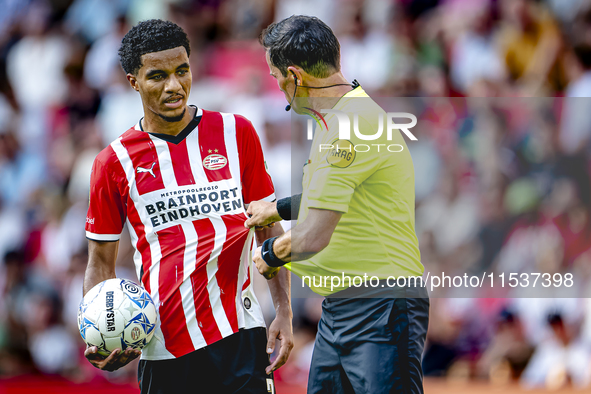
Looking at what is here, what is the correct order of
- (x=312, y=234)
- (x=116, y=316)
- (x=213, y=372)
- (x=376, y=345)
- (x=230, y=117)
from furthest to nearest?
(x=230, y=117), (x=213, y=372), (x=116, y=316), (x=376, y=345), (x=312, y=234)

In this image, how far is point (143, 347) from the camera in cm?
338

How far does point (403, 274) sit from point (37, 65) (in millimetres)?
7732

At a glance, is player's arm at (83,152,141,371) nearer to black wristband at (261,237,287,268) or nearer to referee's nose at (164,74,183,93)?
referee's nose at (164,74,183,93)

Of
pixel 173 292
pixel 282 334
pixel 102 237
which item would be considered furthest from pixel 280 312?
pixel 102 237

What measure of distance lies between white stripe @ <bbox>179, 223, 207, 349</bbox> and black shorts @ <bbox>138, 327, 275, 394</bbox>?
0.24 feet

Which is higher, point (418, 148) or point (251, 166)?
point (251, 166)

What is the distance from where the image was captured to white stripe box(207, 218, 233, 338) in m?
3.38

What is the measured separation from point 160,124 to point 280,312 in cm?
117

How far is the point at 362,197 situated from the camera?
3.13 meters

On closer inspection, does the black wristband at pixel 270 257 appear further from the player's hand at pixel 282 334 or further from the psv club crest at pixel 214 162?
the psv club crest at pixel 214 162

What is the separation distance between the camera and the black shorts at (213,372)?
3.31m

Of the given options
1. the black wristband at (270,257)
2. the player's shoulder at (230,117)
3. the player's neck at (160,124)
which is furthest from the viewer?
the player's shoulder at (230,117)

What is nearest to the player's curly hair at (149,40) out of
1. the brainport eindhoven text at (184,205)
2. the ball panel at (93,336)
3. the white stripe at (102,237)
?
A: the brainport eindhoven text at (184,205)

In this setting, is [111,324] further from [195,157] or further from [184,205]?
[195,157]
